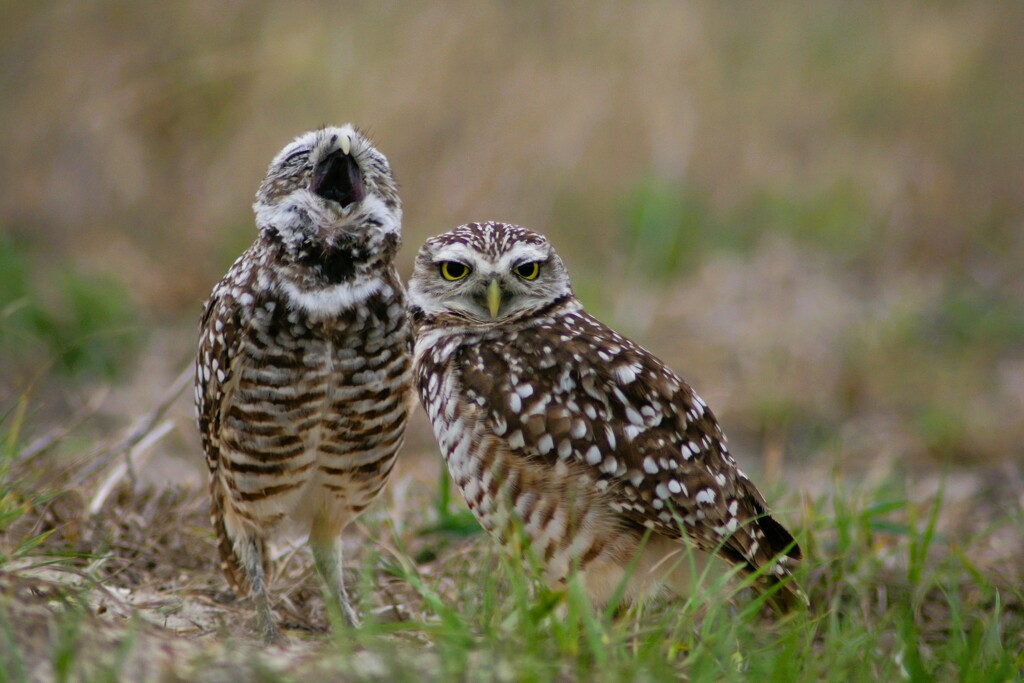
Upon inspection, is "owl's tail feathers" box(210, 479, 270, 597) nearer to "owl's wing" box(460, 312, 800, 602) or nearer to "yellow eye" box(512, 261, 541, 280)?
"owl's wing" box(460, 312, 800, 602)

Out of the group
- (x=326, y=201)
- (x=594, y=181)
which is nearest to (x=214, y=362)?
(x=326, y=201)

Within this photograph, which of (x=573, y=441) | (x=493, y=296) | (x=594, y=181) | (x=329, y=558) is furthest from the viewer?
(x=594, y=181)

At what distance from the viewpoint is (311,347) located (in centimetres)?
316

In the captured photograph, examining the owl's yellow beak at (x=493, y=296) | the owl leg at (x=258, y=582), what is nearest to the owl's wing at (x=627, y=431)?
the owl's yellow beak at (x=493, y=296)

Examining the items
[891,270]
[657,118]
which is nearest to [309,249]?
[657,118]

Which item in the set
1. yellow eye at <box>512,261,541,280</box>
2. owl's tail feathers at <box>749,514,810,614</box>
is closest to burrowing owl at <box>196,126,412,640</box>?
yellow eye at <box>512,261,541,280</box>

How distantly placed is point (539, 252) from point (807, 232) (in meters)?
5.51

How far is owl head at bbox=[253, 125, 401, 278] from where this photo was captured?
3227mm

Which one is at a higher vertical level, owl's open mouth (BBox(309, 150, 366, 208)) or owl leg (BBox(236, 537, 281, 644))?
owl's open mouth (BBox(309, 150, 366, 208))

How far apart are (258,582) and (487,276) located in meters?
1.17

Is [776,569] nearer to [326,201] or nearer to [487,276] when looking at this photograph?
[487,276]

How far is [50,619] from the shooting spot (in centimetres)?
228

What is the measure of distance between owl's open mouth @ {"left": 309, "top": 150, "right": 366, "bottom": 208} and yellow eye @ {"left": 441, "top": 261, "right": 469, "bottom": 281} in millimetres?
331

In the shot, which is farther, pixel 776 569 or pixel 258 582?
pixel 258 582
